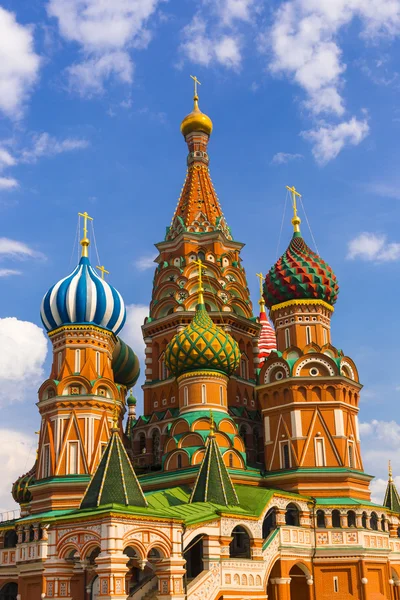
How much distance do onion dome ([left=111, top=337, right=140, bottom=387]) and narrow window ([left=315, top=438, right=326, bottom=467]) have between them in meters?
11.4

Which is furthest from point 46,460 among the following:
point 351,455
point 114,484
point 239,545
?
point 351,455

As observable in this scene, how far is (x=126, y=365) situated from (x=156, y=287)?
4038mm

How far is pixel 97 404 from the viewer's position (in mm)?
29031

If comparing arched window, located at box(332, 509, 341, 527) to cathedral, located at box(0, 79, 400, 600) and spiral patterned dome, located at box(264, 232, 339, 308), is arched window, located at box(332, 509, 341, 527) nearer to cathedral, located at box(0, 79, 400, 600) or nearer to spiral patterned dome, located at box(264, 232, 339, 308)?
cathedral, located at box(0, 79, 400, 600)

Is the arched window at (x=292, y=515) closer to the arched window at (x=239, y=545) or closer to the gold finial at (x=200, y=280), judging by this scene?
the arched window at (x=239, y=545)

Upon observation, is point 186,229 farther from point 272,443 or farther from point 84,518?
point 84,518

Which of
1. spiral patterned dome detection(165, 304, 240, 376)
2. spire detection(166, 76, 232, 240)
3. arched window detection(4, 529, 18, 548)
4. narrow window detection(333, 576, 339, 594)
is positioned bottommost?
narrow window detection(333, 576, 339, 594)

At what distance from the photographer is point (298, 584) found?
25719mm

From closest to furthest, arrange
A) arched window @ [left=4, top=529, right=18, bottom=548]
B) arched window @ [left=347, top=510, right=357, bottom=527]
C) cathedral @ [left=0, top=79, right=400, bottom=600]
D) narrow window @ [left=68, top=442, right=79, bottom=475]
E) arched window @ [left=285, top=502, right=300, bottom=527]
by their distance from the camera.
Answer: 1. cathedral @ [left=0, top=79, right=400, bottom=600]
2. arched window @ [left=285, top=502, right=300, bottom=527]
3. arched window @ [left=347, top=510, right=357, bottom=527]
4. narrow window @ [left=68, top=442, right=79, bottom=475]
5. arched window @ [left=4, top=529, right=18, bottom=548]

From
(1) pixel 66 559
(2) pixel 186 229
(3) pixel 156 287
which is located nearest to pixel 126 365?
Result: (3) pixel 156 287

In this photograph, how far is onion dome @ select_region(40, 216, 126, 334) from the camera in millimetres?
30156

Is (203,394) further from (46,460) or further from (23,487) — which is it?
(23,487)

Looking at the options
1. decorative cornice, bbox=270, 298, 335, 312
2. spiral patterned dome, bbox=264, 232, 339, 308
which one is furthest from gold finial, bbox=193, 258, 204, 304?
decorative cornice, bbox=270, 298, 335, 312

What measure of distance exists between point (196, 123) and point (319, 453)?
58.0 ft
